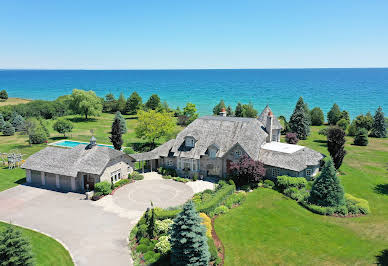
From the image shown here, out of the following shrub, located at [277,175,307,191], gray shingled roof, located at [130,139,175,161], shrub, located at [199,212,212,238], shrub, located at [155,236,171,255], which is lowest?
shrub, located at [155,236,171,255]

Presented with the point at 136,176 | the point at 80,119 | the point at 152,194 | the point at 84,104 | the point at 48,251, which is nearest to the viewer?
the point at 48,251

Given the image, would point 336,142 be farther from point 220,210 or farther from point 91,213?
point 91,213

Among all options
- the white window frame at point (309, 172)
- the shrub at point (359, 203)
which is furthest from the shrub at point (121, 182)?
the shrub at point (359, 203)

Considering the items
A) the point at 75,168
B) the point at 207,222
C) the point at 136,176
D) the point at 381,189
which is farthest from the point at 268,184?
the point at 75,168

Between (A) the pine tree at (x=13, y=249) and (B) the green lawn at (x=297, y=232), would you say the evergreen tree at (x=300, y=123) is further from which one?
(A) the pine tree at (x=13, y=249)

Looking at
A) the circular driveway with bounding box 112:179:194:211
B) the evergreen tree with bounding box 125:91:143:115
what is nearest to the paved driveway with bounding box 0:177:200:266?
the circular driveway with bounding box 112:179:194:211

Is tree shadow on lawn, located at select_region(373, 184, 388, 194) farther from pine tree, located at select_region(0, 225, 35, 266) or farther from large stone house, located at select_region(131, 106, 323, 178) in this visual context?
pine tree, located at select_region(0, 225, 35, 266)

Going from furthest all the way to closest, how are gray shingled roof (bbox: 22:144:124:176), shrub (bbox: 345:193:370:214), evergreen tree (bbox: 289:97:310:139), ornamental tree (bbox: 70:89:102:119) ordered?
ornamental tree (bbox: 70:89:102:119) < evergreen tree (bbox: 289:97:310:139) < gray shingled roof (bbox: 22:144:124:176) < shrub (bbox: 345:193:370:214)
